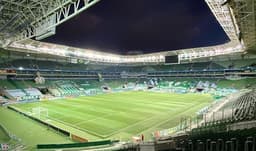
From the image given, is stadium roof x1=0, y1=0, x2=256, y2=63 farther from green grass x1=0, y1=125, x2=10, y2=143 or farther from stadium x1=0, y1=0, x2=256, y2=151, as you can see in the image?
green grass x1=0, y1=125, x2=10, y2=143

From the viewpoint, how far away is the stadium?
13.3 metres

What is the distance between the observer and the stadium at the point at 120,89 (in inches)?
524

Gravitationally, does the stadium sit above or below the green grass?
above

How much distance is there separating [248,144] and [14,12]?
21.1m

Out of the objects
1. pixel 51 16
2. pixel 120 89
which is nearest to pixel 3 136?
pixel 51 16

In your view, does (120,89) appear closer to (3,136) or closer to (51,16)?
(51,16)

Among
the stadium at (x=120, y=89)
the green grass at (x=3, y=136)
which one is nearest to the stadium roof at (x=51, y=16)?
the stadium at (x=120, y=89)

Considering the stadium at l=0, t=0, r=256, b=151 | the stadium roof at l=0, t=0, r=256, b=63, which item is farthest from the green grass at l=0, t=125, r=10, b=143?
the stadium roof at l=0, t=0, r=256, b=63

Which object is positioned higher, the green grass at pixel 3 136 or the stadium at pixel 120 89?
the stadium at pixel 120 89

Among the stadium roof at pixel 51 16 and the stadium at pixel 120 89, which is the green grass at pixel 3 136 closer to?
the stadium at pixel 120 89

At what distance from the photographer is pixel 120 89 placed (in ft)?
193

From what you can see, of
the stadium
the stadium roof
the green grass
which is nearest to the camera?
the stadium

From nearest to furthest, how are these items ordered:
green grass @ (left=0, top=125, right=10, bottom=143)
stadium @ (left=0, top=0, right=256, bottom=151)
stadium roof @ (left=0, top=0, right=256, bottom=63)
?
stadium @ (left=0, top=0, right=256, bottom=151), stadium roof @ (left=0, top=0, right=256, bottom=63), green grass @ (left=0, top=125, right=10, bottom=143)

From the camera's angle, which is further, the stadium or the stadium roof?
the stadium roof
